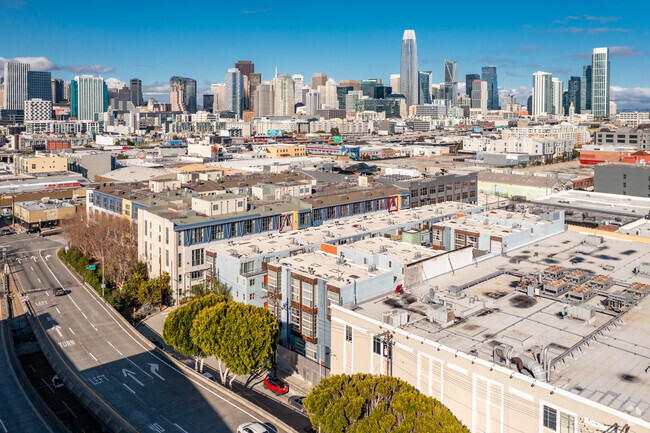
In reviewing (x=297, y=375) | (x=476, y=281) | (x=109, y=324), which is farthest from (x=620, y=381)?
(x=109, y=324)

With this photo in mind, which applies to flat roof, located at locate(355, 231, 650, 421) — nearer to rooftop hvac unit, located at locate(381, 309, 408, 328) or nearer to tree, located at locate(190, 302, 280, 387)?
rooftop hvac unit, located at locate(381, 309, 408, 328)

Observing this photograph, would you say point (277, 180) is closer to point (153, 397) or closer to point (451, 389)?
point (153, 397)

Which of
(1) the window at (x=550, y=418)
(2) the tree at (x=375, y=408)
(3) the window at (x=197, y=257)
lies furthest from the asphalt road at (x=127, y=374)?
(1) the window at (x=550, y=418)

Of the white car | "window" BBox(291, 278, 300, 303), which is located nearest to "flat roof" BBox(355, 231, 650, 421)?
"window" BBox(291, 278, 300, 303)

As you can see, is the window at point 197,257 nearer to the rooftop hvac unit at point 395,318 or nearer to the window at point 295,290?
the window at point 295,290

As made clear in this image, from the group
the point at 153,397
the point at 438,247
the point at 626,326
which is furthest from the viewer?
the point at 438,247

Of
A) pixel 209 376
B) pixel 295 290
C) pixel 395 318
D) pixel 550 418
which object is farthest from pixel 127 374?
pixel 550 418
